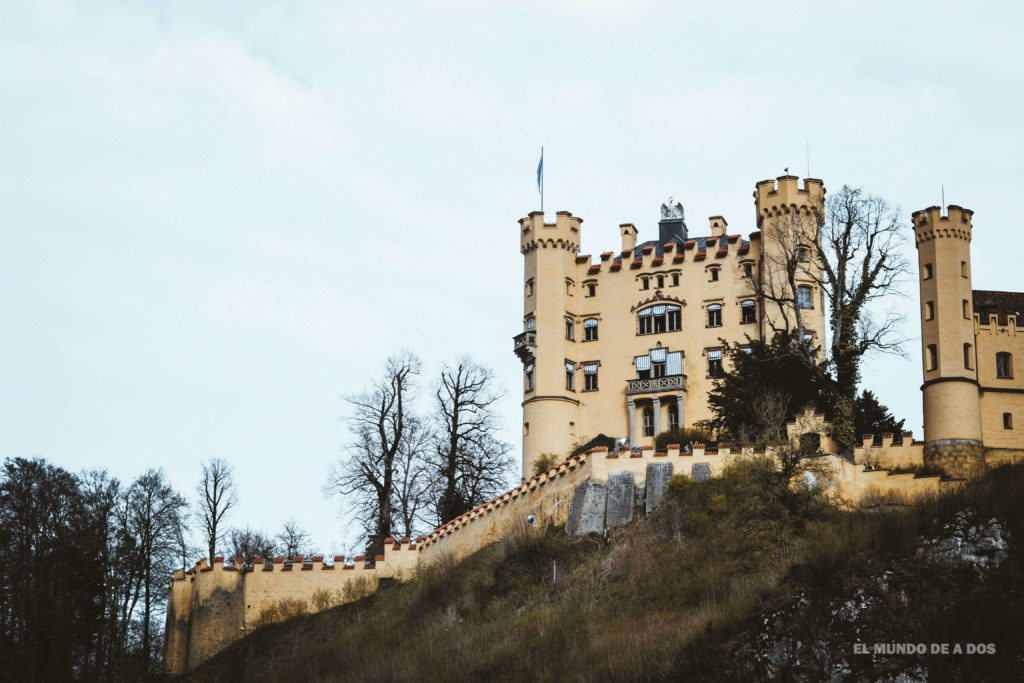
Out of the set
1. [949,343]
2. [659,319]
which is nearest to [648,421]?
[659,319]

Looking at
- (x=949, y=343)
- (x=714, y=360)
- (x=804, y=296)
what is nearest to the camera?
(x=949, y=343)

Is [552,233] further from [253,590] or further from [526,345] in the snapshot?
[253,590]

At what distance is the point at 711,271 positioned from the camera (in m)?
62.6

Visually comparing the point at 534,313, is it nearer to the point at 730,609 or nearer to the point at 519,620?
the point at 519,620

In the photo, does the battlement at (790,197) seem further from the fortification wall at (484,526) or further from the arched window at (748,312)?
the fortification wall at (484,526)

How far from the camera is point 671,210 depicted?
6856cm

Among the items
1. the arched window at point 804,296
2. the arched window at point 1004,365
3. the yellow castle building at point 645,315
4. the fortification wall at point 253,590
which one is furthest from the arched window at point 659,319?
the fortification wall at point 253,590

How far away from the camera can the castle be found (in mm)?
47375

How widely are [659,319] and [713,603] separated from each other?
84.5 ft

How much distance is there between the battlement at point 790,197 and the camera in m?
60.2

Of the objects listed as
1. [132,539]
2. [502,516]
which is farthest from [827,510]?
[132,539]

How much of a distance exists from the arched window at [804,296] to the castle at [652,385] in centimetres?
16

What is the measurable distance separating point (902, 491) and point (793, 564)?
7.97m

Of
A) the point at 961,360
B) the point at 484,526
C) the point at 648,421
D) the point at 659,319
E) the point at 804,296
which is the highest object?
the point at 804,296
